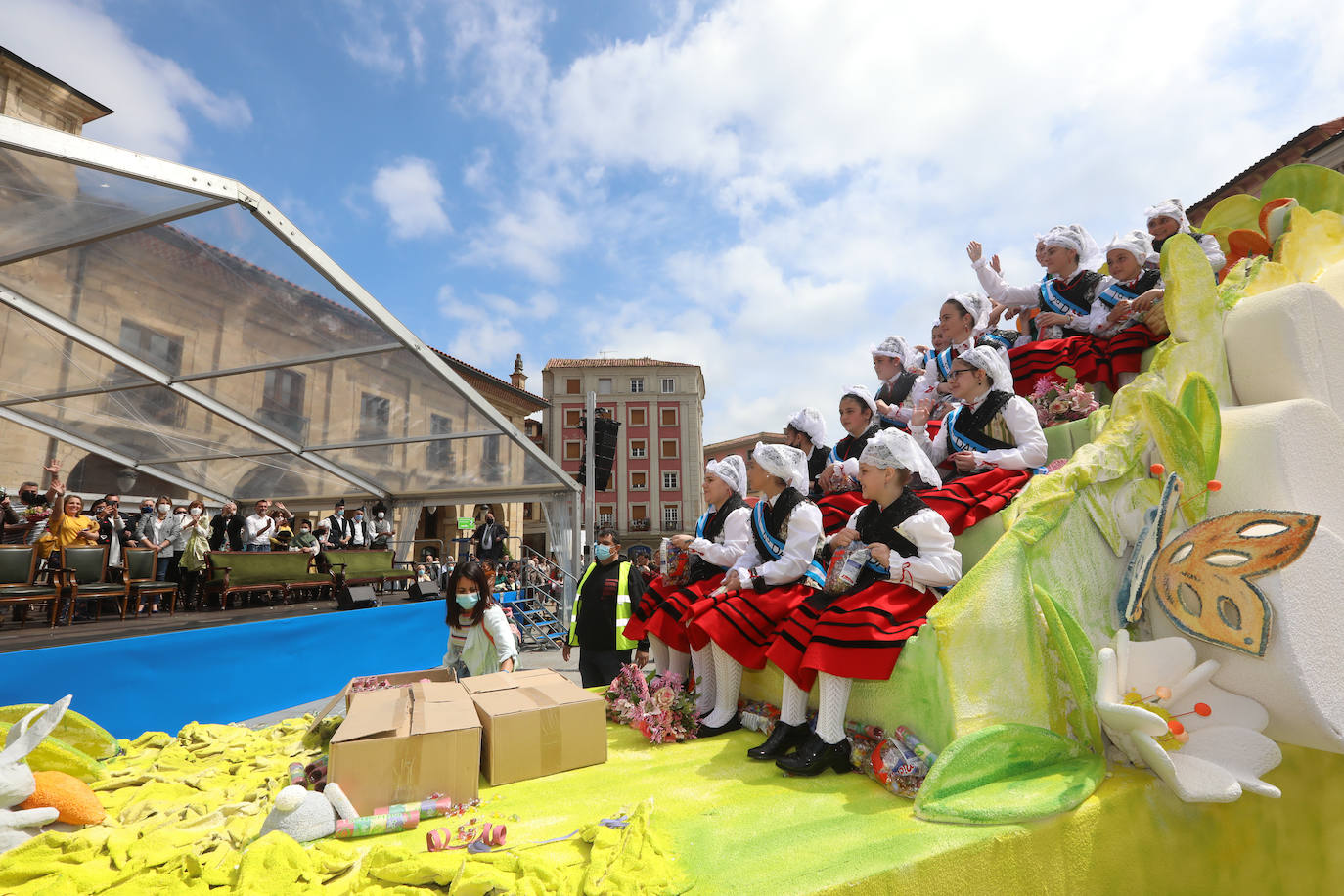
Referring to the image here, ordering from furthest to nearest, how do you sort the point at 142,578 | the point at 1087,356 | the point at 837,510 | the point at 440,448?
the point at 440,448 → the point at 142,578 → the point at 1087,356 → the point at 837,510

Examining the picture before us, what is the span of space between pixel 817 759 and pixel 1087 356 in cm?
355

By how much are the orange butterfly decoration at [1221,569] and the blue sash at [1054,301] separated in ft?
9.14

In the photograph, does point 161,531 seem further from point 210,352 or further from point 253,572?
point 210,352

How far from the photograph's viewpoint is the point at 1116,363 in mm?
4516

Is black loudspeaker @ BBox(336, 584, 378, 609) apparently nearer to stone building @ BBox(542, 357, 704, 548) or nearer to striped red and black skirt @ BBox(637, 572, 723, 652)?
striped red and black skirt @ BBox(637, 572, 723, 652)

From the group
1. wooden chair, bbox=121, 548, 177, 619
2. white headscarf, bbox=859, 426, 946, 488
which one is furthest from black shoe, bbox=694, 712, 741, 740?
wooden chair, bbox=121, 548, 177, 619

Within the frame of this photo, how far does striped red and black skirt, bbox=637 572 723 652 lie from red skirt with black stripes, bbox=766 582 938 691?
0.88 meters

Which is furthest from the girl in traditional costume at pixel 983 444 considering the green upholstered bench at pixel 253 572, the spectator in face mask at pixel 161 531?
the spectator in face mask at pixel 161 531

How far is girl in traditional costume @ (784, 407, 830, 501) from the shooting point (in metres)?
4.99

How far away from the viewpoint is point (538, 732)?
310 centimetres

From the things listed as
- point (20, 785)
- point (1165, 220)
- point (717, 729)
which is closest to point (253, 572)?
point (20, 785)

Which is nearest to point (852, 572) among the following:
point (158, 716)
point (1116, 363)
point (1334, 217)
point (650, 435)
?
point (1116, 363)

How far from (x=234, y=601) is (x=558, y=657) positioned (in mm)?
4967

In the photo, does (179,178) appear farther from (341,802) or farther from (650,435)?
(650,435)
